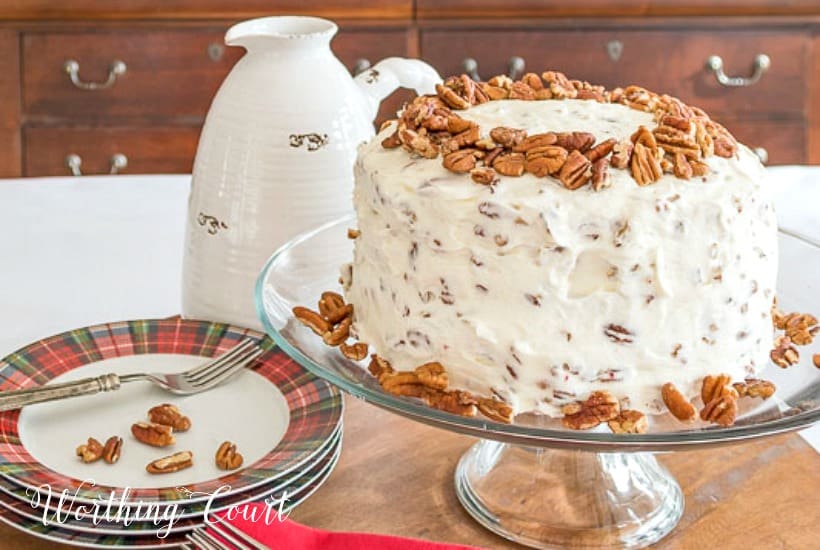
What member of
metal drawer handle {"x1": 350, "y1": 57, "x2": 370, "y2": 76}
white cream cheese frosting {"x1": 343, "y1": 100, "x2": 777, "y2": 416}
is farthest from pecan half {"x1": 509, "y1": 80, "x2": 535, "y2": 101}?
metal drawer handle {"x1": 350, "y1": 57, "x2": 370, "y2": 76}

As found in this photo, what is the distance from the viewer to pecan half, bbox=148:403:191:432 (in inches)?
41.8

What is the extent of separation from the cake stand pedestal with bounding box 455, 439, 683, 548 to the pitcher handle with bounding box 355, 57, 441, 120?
0.46m

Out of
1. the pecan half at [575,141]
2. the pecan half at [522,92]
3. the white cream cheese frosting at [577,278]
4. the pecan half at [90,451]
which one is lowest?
the pecan half at [90,451]

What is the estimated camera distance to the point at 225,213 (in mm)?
1260

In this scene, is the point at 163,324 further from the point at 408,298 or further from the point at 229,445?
the point at 408,298

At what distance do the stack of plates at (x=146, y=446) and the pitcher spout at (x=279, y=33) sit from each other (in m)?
0.30

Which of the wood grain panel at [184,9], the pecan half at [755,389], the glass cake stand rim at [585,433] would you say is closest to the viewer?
the glass cake stand rim at [585,433]

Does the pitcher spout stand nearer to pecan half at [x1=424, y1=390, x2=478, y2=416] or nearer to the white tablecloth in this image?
the white tablecloth

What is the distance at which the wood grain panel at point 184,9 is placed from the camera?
102 inches

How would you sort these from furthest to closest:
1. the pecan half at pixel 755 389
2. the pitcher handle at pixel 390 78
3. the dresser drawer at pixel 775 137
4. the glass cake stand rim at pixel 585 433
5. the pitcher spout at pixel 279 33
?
the dresser drawer at pixel 775 137 < the pitcher handle at pixel 390 78 < the pitcher spout at pixel 279 33 < the pecan half at pixel 755 389 < the glass cake stand rim at pixel 585 433

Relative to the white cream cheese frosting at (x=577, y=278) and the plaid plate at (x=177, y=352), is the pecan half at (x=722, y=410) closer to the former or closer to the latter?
the white cream cheese frosting at (x=577, y=278)

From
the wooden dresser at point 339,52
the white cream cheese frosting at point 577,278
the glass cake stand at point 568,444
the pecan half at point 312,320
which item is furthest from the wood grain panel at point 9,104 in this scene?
the white cream cheese frosting at point 577,278

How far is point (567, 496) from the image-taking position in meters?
1.05

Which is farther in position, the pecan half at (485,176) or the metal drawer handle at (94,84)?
the metal drawer handle at (94,84)
